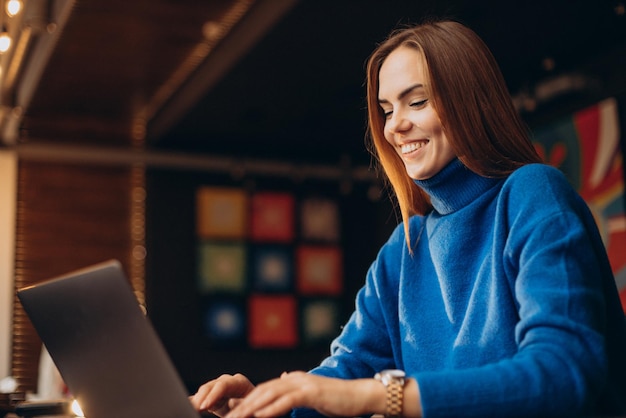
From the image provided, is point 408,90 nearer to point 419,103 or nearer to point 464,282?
point 419,103

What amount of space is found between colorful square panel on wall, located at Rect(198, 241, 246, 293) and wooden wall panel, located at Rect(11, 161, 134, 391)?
606mm

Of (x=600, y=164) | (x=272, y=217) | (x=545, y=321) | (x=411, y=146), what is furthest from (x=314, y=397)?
(x=272, y=217)

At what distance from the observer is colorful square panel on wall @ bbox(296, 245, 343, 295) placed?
25.0 ft

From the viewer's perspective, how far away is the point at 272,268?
750 cm

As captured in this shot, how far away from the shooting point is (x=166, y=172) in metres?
7.30

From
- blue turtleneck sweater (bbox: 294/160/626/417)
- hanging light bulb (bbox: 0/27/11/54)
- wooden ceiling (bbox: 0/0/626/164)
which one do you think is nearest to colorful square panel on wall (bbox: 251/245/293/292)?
wooden ceiling (bbox: 0/0/626/164)

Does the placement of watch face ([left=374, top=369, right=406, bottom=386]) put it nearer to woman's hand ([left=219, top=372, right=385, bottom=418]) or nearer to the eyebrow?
woman's hand ([left=219, top=372, right=385, bottom=418])

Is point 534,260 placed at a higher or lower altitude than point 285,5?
lower

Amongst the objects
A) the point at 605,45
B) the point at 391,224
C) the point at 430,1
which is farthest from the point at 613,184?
the point at 391,224

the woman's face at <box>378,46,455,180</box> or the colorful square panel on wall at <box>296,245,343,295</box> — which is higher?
the colorful square panel on wall at <box>296,245,343,295</box>

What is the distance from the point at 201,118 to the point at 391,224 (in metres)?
2.21

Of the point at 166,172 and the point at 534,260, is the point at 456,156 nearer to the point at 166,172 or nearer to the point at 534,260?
the point at 534,260

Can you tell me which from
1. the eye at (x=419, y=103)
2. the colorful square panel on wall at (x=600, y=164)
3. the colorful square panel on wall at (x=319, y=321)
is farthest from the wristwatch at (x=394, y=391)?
the colorful square panel on wall at (x=319, y=321)

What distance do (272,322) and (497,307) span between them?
6221 mm
